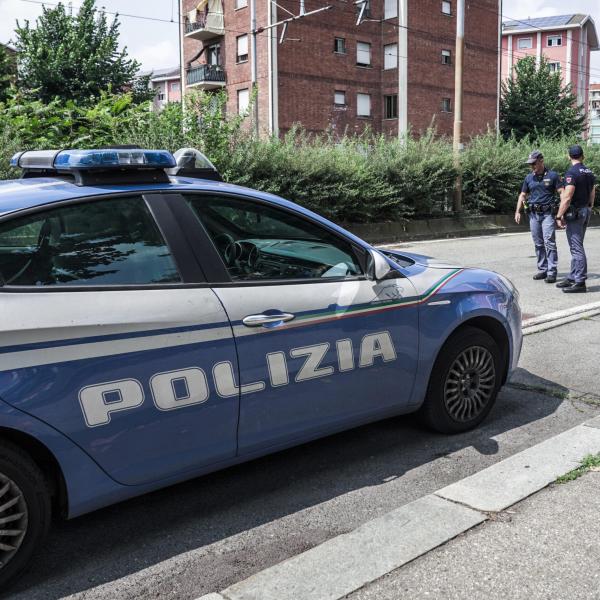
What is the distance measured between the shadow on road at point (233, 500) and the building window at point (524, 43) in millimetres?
80963


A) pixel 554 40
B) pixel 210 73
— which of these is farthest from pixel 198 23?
pixel 554 40

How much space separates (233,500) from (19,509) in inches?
45.6

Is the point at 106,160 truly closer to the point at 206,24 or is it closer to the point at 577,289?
the point at 577,289

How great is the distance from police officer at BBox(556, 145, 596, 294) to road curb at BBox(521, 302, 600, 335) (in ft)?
3.48

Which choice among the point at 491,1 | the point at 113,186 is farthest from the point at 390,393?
the point at 491,1

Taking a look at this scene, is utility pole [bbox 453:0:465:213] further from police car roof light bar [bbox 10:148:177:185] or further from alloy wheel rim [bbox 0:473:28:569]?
alloy wheel rim [bbox 0:473:28:569]

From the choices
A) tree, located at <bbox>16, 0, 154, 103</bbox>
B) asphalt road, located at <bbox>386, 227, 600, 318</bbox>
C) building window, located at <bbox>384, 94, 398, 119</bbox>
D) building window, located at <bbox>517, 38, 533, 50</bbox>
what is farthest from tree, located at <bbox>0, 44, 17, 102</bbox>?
building window, located at <bbox>517, 38, 533, 50</bbox>

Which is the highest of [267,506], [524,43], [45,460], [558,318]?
[524,43]

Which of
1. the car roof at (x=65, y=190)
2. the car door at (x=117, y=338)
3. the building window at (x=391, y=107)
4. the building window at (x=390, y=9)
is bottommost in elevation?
the car door at (x=117, y=338)

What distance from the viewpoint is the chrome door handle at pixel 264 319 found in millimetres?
3248

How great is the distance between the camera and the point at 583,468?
3826 millimetres

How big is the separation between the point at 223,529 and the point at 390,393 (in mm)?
1158

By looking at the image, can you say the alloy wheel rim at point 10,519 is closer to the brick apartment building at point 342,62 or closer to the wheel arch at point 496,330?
the wheel arch at point 496,330

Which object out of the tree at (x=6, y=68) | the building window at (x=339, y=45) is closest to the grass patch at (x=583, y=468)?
the tree at (x=6, y=68)
